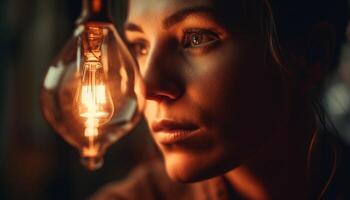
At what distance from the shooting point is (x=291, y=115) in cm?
85

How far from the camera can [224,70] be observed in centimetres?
75

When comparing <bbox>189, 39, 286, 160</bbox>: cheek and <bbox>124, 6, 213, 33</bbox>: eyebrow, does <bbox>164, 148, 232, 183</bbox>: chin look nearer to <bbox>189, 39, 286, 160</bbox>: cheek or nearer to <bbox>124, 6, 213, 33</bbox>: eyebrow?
<bbox>189, 39, 286, 160</bbox>: cheek

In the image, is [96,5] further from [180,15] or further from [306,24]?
[306,24]

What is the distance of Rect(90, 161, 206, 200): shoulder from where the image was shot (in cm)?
100

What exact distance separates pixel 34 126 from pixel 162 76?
852mm

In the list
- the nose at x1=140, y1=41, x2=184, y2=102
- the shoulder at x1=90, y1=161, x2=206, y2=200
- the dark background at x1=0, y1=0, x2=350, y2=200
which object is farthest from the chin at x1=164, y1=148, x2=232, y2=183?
the dark background at x1=0, y1=0, x2=350, y2=200

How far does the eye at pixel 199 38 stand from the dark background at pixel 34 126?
27.0 inches

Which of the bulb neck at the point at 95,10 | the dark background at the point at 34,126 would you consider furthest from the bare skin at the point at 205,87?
the dark background at the point at 34,126

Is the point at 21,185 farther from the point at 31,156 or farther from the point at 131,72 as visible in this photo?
the point at 131,72

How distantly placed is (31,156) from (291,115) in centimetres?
92

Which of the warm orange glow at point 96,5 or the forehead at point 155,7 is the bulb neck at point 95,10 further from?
the forehead at point 155,7

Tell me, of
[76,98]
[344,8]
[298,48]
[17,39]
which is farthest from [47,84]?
[17,39]

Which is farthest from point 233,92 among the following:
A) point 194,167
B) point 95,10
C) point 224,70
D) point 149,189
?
point 149,189

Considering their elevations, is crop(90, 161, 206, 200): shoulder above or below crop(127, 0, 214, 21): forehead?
below
